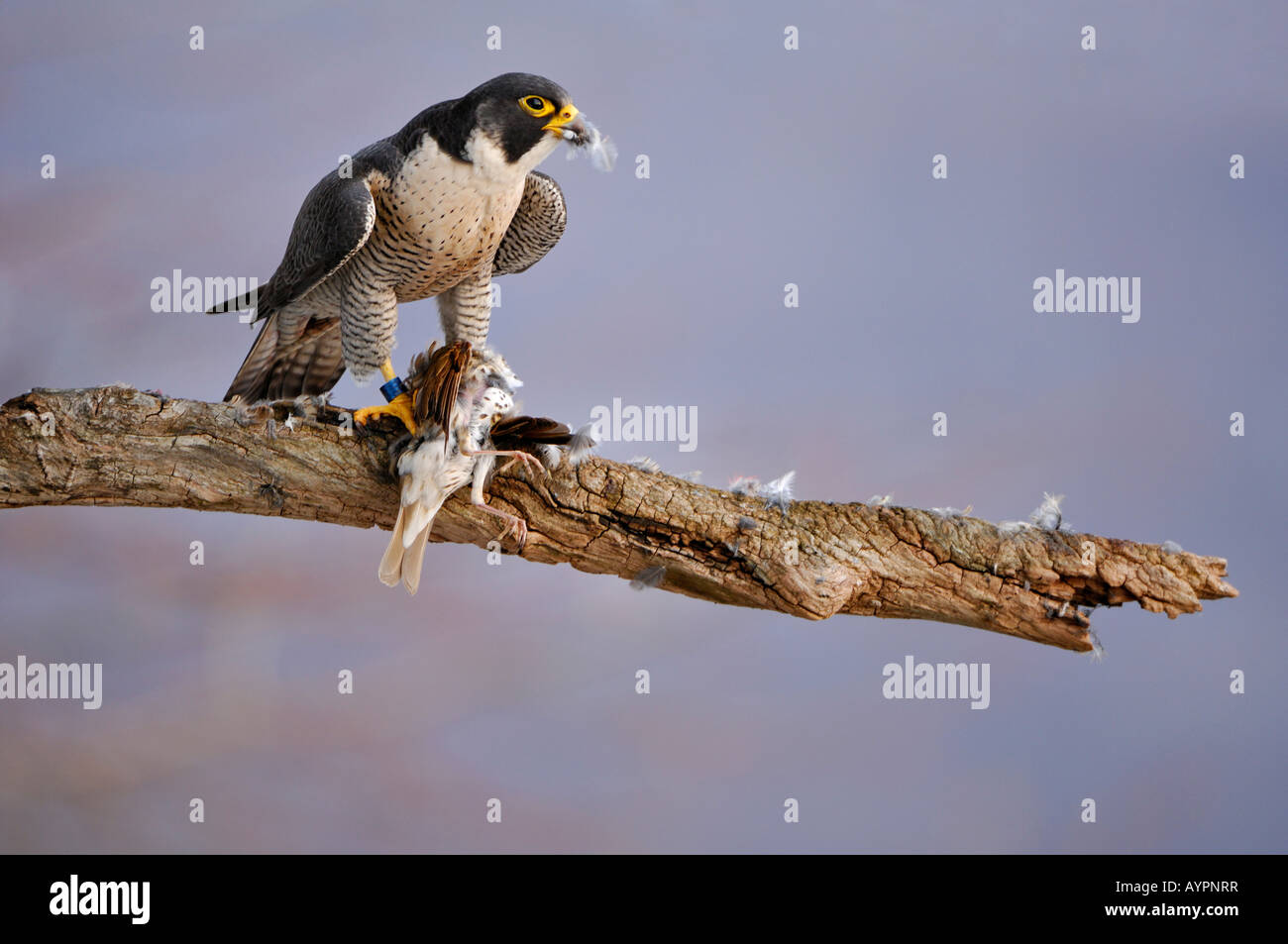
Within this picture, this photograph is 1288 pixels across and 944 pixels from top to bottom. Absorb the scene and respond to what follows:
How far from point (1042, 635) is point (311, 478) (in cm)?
246

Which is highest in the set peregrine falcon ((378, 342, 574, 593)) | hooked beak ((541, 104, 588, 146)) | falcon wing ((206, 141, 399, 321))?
hooked beak ((541, 104, 588, 146))

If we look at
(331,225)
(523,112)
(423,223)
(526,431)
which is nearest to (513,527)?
(526,431)

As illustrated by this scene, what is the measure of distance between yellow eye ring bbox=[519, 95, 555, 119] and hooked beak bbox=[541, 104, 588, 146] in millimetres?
32

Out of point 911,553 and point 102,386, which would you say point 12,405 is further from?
point 911,553

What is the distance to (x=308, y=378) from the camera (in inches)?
172

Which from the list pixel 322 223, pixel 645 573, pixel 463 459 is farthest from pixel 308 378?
pixel 645 573

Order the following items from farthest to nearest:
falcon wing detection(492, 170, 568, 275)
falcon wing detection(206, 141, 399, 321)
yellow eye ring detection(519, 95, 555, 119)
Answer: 1. falcon wing detection(492, 170, 568, 275)
2. falcon wing detection(206, 141, 399, 321)
3. yellow eye ring detection(519, 95, 555, 119)

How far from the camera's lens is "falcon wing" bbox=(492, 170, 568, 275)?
4020 millimetres

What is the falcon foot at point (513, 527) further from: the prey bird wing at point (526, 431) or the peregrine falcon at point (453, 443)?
the prey bird wing at point (526, 431)

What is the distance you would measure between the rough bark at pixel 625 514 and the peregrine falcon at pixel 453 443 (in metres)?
0.13

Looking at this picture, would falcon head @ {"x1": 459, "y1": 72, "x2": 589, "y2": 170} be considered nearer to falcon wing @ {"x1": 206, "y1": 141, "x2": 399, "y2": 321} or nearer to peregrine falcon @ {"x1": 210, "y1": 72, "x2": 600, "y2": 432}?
peregrine falcon @ {"x1": 210, "y1": 72, "x2": 600, "y2": 432}

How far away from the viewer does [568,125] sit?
339 centimetres

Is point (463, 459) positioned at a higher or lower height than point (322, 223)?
lower

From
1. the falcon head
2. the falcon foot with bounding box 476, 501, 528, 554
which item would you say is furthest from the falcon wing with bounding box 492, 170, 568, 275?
the falcon foot with bounding box 476, 501, 528, 554
